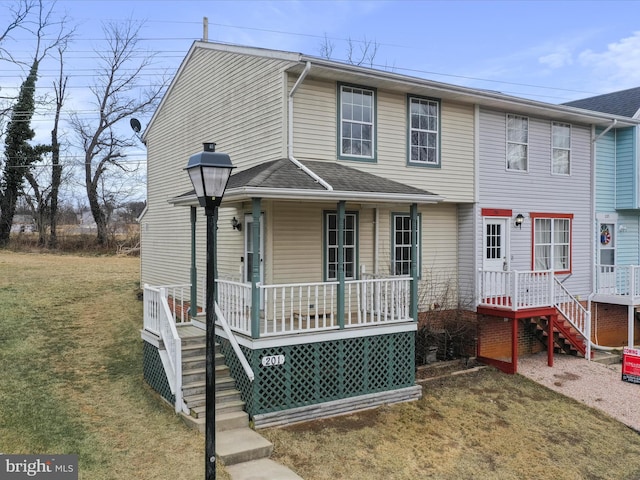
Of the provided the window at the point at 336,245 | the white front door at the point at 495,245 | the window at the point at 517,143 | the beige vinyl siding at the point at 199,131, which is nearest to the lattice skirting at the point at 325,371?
the window at the point at 336,245

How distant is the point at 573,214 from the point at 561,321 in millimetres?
3549

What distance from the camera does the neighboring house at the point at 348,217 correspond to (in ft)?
30.3

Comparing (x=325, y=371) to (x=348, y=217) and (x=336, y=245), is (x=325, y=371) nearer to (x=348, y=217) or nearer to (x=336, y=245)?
(x=336, y=245)

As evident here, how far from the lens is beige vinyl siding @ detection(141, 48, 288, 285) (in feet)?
37.2

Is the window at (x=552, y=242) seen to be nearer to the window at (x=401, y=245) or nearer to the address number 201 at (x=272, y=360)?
the window at (x=401, y=245)

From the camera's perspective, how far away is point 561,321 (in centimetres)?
1409

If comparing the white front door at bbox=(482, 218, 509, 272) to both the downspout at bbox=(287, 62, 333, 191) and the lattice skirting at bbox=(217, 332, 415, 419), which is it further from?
the downspout at bbox=(287, 62, 333, 191)

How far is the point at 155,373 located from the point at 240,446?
3.20m

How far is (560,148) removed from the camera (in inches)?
601

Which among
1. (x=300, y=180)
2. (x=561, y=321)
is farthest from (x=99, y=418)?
(x=561, y=321)

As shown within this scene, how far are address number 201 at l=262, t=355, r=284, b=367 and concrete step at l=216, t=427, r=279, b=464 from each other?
113 centimetres

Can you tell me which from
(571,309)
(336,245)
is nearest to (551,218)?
(571,309)

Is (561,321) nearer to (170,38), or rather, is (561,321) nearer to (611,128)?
Result: (611,128)

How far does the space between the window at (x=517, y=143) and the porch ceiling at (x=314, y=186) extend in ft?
16.9
